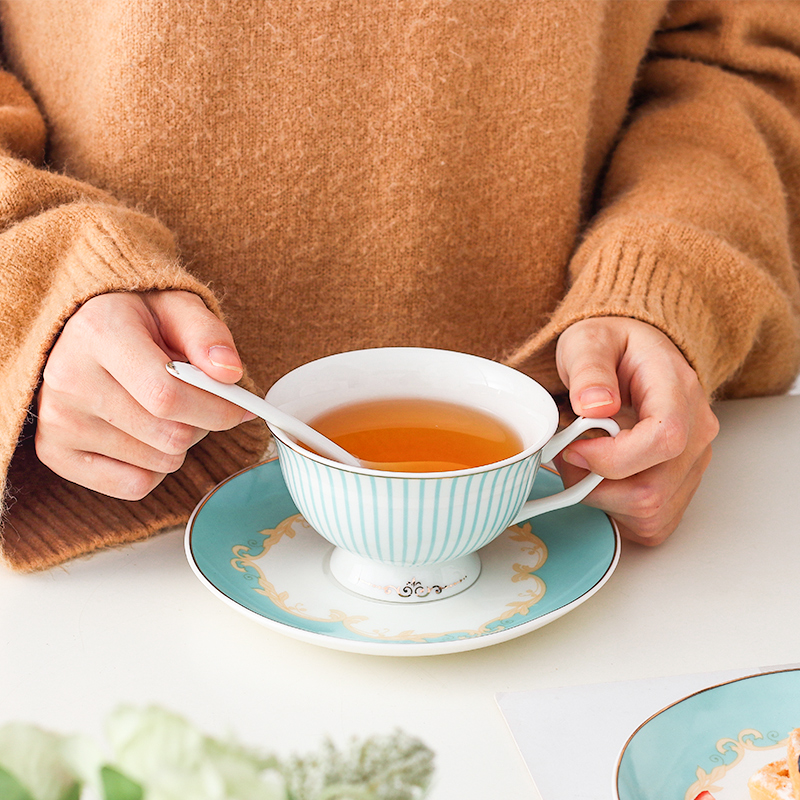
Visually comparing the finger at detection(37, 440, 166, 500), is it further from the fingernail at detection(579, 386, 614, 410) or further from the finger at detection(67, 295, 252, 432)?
the fingernail at detection(579, 386, 614, 410)

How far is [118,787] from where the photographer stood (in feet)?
1.14

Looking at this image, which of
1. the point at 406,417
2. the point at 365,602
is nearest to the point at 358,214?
the point at 406,417

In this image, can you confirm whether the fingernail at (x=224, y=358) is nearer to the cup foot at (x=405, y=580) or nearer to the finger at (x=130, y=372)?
the finger at (x=130, y=372)

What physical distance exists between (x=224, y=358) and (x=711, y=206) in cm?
48

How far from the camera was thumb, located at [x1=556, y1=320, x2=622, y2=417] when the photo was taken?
478 mm

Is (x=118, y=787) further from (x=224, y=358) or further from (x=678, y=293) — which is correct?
(x=678, y=293)

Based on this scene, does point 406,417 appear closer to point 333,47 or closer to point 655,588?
point 655,588

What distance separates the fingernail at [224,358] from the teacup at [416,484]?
5 centimetres

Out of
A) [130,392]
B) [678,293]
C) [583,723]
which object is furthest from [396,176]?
[583,723]

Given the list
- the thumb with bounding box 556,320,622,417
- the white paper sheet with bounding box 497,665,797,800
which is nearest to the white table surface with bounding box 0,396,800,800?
the white paper sheet with bounding box 497,665,797,800

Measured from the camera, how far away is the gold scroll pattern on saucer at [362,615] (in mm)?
431

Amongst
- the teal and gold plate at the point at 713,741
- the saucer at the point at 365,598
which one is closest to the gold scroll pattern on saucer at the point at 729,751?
the teal and gold plate at the point at 713,741

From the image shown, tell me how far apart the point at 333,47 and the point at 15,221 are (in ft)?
0.96

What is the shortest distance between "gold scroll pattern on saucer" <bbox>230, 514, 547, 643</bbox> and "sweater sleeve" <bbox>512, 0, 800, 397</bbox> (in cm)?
16
